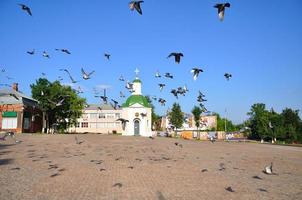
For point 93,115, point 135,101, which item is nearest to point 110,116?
point 93,115

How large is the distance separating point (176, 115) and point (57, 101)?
41.1 m

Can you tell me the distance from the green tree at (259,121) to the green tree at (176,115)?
19.7 meters

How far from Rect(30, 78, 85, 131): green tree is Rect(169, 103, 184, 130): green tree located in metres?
32.3

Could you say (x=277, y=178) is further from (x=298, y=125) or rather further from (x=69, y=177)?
(x=298, y=125)

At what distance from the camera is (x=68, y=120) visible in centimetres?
7319

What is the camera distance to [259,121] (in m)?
84.8

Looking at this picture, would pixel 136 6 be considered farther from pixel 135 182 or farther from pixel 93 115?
pixel 93 115

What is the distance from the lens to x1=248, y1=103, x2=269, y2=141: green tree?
269 ft

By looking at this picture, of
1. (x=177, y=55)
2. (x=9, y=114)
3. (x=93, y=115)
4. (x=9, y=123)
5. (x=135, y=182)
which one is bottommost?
(x=135, y=182)

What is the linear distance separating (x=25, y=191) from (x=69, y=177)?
2.88m

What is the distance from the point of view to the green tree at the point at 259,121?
269 ft

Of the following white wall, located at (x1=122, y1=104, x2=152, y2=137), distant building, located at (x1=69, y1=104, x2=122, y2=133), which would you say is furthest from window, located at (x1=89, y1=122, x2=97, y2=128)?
white wall, located at (x1=122, y1=104, x2=152, y2=137)

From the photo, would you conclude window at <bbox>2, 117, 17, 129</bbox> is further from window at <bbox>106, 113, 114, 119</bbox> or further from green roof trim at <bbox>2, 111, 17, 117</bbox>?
window at <bbox>106, 113, 114, 119</bbox>

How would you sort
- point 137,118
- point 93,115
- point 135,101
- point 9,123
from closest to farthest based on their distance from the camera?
point 9,123 → point 137,118 → point 135,101 → point 93,115
